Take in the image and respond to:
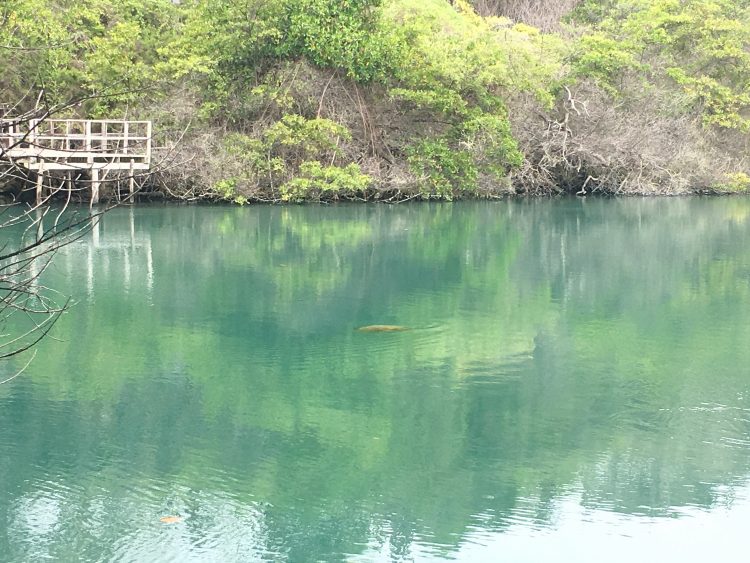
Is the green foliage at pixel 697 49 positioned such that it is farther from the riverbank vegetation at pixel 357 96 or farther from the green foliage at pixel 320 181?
the green foliage at pixel 320 181

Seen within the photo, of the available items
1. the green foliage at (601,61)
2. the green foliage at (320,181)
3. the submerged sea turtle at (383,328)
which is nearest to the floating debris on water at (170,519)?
the submerged sea turtle at (383,328)

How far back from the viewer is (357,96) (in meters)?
28.0

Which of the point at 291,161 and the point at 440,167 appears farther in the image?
the point at 440,167

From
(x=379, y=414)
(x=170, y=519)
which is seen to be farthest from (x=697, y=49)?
(x=170, y=519)

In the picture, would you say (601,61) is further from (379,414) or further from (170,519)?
(170,519)

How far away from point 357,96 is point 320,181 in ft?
9.01

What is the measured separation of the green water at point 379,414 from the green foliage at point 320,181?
29.1ft

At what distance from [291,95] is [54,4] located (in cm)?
593

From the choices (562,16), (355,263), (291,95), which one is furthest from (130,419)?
(562,16)

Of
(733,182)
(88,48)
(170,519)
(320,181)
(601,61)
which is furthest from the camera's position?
(733,182)

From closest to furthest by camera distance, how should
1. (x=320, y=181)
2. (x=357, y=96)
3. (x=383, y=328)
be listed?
1. (x=383, y=328)
2. (x=320, y=181)
3. (x=357, y=96)

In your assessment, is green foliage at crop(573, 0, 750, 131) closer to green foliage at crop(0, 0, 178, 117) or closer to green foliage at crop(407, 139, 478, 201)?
green foliage at crop(407, 139, 478, 201)

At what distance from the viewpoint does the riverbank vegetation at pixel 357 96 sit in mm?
26219

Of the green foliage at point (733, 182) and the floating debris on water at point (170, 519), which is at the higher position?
the green foliage at point (733, 182)
